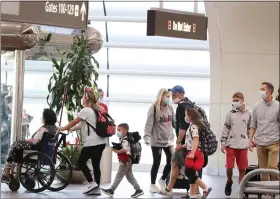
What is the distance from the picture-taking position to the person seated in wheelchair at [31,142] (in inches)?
403

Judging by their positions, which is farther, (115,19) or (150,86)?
(150,86)

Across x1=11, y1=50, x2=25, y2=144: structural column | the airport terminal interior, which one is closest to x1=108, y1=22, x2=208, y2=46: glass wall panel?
the airport terminal interior

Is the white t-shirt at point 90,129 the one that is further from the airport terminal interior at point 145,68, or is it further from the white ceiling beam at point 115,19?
the white ceiling beam at point 115,19

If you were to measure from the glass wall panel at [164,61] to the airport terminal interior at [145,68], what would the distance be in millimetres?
27

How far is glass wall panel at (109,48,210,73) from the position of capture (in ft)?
62.5

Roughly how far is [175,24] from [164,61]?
290 inches

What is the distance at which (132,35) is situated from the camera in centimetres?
1916

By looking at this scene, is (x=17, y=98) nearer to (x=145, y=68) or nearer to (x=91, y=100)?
(x=91, y=100)

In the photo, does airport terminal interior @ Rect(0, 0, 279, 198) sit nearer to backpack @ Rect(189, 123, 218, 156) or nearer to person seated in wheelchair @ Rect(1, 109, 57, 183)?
person seated in wheelchair @ Rect(1, 109, 57, 183)

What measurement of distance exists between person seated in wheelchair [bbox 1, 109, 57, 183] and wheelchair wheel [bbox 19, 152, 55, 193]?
Answer: 6.1 inches

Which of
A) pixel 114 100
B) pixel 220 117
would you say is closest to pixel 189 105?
pixel 220 117

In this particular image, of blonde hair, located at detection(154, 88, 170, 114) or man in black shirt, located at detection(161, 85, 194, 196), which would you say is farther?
blonde hair, located at detection(154, 88, 170, 114)

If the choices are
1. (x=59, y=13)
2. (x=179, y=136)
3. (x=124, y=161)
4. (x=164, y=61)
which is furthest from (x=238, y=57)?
(x=59, y=13)

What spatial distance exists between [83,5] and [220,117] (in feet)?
26.4
